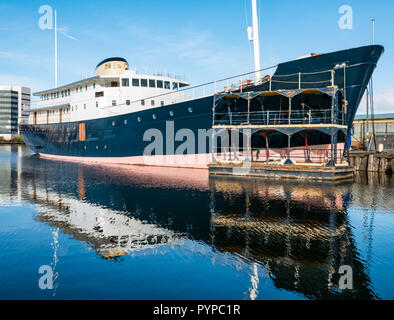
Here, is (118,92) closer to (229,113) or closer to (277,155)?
(229,113)

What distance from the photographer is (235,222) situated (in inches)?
408

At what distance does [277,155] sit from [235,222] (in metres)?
14.5

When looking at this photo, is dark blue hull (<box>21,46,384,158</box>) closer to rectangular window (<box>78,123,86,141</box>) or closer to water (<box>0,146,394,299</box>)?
rectangular window (<box>78,123,86,141</box>)

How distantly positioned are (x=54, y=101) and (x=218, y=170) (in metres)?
27.8

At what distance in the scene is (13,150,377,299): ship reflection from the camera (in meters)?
6.73

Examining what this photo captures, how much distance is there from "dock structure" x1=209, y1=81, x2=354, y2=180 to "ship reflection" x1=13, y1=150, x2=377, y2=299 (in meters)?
3.03

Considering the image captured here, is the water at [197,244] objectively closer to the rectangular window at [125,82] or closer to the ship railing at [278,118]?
the ship railing at [278,118]

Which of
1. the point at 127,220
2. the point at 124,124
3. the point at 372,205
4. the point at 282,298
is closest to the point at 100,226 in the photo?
the point at 127,220

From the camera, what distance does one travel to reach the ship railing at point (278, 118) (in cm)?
2077

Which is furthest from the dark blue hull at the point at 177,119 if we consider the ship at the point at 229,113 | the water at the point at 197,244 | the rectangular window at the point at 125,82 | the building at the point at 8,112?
the building at the point at 8,112

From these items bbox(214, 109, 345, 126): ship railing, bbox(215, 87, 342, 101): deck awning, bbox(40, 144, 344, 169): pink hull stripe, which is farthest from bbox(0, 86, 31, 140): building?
bbox(215, 87, 342, 101): deck awning

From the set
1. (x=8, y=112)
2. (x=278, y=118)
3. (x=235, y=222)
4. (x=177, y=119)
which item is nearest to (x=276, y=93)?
(x=278, y=118)

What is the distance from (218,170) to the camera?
22828 mm

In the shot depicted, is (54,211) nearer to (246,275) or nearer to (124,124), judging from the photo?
(246,275)
